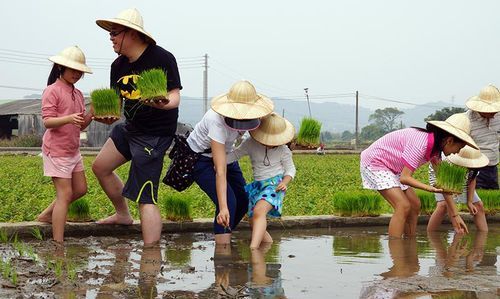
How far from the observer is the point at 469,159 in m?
7.80

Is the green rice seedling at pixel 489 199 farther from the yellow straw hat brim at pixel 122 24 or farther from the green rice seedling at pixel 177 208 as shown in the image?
the yellow straw hat brim at pixel 122 24

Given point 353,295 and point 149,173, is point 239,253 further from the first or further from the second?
point 353,295

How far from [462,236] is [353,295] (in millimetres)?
3445

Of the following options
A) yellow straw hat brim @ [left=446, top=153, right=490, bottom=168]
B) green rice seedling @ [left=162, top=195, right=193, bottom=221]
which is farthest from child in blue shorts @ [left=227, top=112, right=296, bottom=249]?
yellow straw hat brim @ [left=446, top=153, right=490, bottom=168]

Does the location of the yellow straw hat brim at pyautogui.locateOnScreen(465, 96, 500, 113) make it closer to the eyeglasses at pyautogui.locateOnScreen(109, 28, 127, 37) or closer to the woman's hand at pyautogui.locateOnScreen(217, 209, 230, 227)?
the woman's hand at pyautogui.locateOnScreen(217, 209, 230, 227)

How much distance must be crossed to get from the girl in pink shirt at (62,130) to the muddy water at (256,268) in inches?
14.9

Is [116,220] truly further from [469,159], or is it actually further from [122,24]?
[469,159]

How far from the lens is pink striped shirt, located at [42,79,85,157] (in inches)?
267

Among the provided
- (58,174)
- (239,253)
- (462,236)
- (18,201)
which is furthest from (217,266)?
(18,201)

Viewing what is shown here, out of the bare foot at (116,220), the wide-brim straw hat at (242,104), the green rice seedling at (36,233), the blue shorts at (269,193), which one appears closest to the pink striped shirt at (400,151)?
the blue shorts at (269,193)

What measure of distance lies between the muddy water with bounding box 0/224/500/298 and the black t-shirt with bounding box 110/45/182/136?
1049 millimetres

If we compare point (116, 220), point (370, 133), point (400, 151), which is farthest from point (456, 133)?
point (370, 133)

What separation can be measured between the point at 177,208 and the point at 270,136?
5.40 ft

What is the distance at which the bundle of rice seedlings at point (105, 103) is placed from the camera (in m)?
6.71
